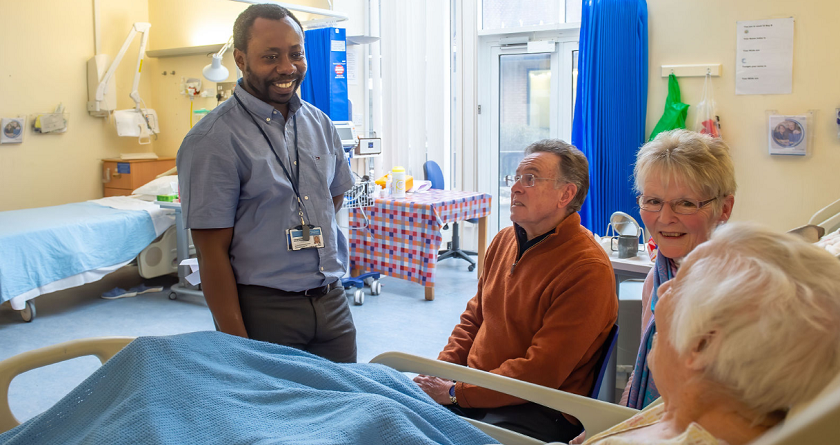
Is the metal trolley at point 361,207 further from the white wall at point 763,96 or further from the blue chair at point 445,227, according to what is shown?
the white wall at point 763,96

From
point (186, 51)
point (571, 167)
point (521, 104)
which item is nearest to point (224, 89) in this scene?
point (186, 51)

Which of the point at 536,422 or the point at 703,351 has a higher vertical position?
the point at 703,351

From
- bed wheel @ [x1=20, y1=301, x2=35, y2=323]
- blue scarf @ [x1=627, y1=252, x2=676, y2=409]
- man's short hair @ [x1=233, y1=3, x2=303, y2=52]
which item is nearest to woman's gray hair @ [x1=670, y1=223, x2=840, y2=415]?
blue scarf @ [x1=627, y1=252, x2=676, y2=409]

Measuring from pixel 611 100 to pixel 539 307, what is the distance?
323 cm

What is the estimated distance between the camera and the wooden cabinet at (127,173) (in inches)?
238

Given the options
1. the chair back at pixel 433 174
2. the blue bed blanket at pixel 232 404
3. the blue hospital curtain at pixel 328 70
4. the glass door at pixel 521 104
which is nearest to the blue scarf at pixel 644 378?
the blue bed blanket at pixel 232 404

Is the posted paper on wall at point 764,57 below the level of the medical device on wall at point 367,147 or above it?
above

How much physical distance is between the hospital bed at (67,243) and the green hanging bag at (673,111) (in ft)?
12.1

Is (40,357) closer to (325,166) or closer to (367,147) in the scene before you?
(325,166)

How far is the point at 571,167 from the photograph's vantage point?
193cm

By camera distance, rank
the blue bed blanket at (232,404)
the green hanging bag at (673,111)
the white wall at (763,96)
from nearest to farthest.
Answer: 1. the blue bed blanket at (232,404)
2. the white wall at (763,96)
3. the green hanging bag at (673,111)

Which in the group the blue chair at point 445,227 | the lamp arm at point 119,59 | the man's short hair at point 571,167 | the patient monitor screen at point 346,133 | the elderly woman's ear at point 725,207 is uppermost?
the lamp arm at point 119,59

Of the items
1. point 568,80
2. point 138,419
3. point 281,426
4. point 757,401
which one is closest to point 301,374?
point 281,426

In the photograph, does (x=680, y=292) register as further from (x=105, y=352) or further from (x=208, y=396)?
(x=105, y=352)
